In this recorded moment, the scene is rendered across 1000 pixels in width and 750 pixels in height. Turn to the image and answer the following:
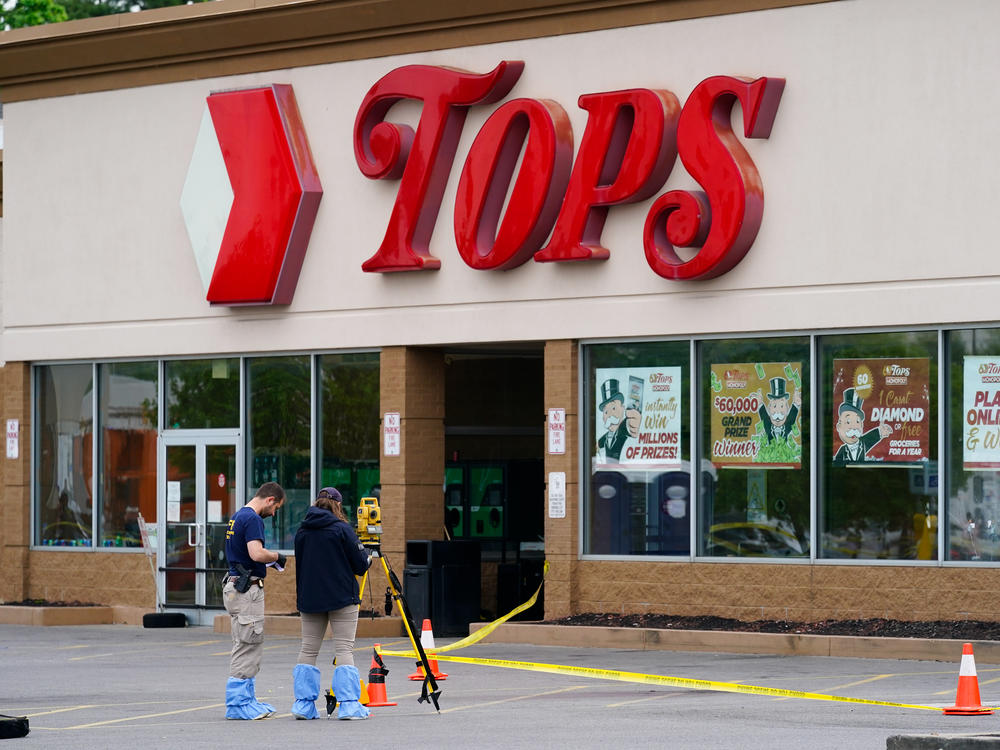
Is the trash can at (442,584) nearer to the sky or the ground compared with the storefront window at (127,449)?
nearer to the ground

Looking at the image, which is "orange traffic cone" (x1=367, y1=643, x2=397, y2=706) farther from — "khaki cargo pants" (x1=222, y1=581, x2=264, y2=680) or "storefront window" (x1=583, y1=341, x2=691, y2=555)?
"storefront window" (x1=583, y1=341, x2=691, y2=555)

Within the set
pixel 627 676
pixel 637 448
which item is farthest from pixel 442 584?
pixel 627 676

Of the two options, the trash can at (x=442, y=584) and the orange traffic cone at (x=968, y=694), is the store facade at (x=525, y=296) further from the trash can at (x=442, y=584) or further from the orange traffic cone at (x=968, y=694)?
the orange traffic cone at (x=968, y=694)

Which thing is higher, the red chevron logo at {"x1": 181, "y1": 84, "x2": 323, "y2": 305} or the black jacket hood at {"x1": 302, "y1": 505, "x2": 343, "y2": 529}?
the red chevron logo at {"x1": 181, "y1": 84, "x2": 323, "y2": 305}

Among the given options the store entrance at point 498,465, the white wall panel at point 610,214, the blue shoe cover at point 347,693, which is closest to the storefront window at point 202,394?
the white wall panel at point 610,214

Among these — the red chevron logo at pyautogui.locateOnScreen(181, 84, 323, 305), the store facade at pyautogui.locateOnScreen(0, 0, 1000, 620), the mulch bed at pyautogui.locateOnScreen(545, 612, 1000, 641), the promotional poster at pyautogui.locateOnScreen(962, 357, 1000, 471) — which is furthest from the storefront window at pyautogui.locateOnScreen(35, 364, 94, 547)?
the promotional poster at pyautogui.locateOnScreen(962, 357, 1000, 471)

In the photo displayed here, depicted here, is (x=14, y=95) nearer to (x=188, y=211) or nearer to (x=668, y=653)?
(x=188, y=211)

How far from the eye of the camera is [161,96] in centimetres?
2672

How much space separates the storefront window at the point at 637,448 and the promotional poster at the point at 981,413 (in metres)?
3.43

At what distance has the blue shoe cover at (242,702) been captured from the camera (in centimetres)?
1527

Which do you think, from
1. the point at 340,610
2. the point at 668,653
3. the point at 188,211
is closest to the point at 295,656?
the point at 668,653

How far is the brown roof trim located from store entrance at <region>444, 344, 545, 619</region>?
4284 mm

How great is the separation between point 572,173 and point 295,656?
6661 mm

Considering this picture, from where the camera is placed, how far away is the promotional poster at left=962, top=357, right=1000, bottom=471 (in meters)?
20.2
